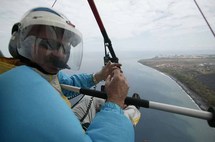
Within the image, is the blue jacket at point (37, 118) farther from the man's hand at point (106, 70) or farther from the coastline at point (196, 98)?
the coastline at point (196, 98)

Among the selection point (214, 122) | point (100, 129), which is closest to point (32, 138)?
point (100, 129)

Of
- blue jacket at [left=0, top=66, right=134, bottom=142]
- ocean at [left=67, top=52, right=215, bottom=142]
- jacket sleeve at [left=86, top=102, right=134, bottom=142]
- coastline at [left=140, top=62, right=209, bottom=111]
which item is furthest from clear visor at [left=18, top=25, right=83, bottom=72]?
coastline at [left=140, top=62, right=209, bottom=111]

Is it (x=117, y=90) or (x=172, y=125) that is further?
(x=172, y=125)

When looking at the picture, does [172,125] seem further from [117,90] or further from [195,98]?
[117,90]

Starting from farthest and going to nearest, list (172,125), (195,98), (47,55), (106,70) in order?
(195,98)
(172,125)
(106,70)
(47,55)

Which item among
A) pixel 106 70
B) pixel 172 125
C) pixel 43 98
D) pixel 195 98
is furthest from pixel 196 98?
pixel 43 98

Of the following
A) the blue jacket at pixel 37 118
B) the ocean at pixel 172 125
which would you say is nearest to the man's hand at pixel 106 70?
the blue jacket at pixel 37 118
